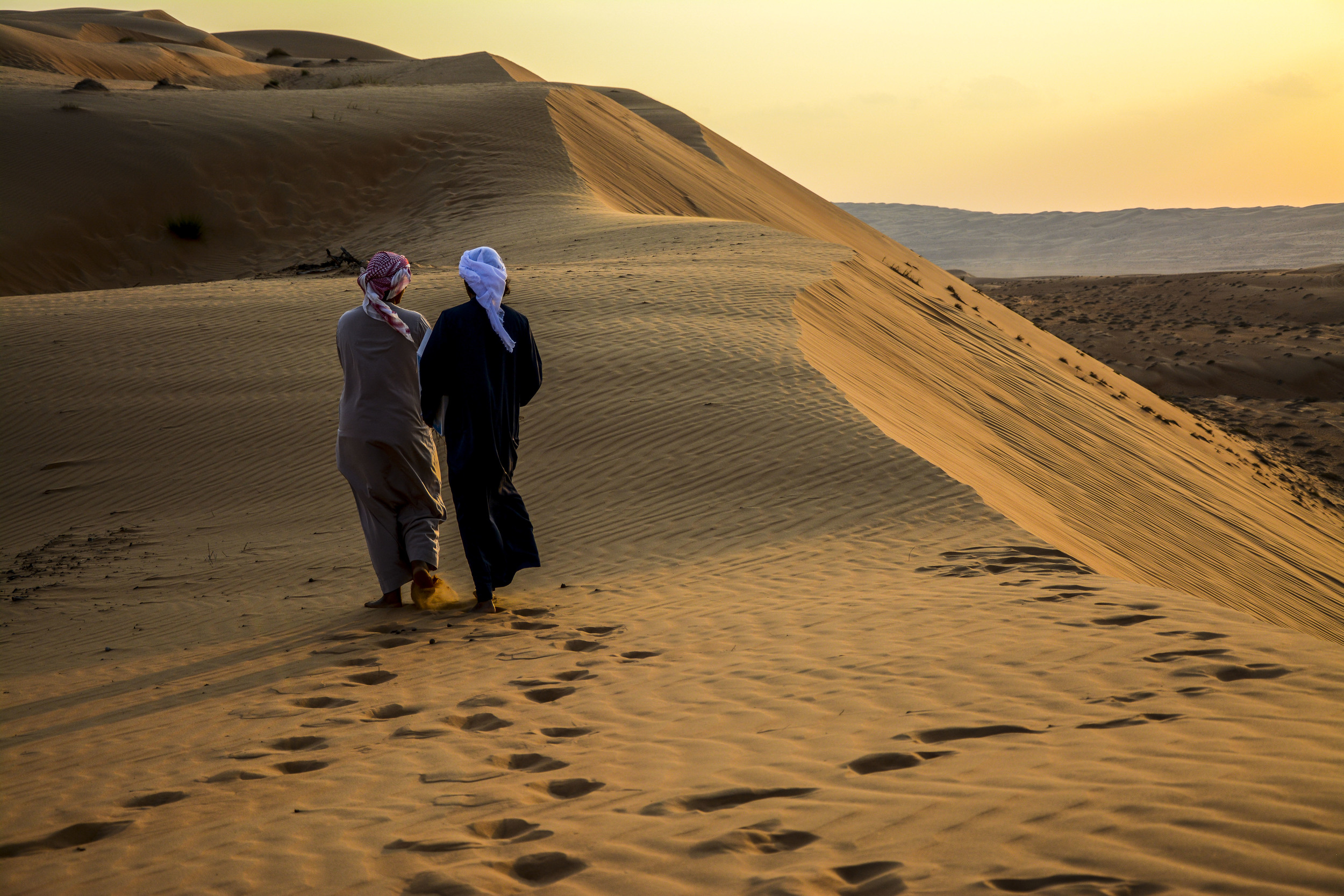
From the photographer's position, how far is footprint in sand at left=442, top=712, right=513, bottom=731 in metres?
3.95

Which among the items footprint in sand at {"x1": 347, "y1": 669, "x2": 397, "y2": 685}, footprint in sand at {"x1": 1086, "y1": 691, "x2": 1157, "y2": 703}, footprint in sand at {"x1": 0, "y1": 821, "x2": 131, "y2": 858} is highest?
footprint in sand at {"x1": 1086, "y1": 691, "x2": 1157, "y2": 703}

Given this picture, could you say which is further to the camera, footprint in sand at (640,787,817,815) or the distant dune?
the distant dune

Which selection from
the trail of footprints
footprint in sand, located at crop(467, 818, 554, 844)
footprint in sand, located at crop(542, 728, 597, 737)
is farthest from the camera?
footprint in sand, located at crop(542, 728, 597, 737)

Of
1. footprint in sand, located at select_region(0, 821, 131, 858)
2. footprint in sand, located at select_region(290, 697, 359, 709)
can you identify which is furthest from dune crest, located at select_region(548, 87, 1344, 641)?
footprint in sand, located at select_region(0, 821, 131, 858)

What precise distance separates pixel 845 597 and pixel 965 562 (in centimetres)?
94

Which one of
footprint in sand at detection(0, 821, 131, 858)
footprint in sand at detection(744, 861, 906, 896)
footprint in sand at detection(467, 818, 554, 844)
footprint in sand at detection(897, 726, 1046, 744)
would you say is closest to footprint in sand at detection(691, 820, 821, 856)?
footprint in sand at detection(744, 861, 906, 896)

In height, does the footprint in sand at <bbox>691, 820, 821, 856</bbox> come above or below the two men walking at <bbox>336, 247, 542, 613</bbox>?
below

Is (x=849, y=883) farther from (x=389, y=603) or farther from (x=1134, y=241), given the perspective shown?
(x=1134, y=241)

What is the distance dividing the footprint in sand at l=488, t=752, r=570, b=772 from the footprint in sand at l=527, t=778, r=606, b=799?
13 centimetres

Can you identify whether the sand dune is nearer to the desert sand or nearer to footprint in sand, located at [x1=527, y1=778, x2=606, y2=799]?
the desert sand

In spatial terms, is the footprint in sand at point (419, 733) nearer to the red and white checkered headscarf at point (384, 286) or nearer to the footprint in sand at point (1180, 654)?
the red and white checkered headscarf at point (384, 286)

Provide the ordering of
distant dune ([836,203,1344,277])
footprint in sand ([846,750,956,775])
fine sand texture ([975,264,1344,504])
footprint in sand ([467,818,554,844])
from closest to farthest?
footprint in sand ([467,818,554,844])
footprint in sand ([846,750,956,775])
fine sand texture ([975,264,1344,504])
distant dune ([836,203,1344,277])

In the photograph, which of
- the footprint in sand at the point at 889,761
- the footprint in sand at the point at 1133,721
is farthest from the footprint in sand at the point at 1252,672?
the footprint in sand at the point at 889,761

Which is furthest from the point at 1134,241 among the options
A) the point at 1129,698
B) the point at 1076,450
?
the point at 1129,698
